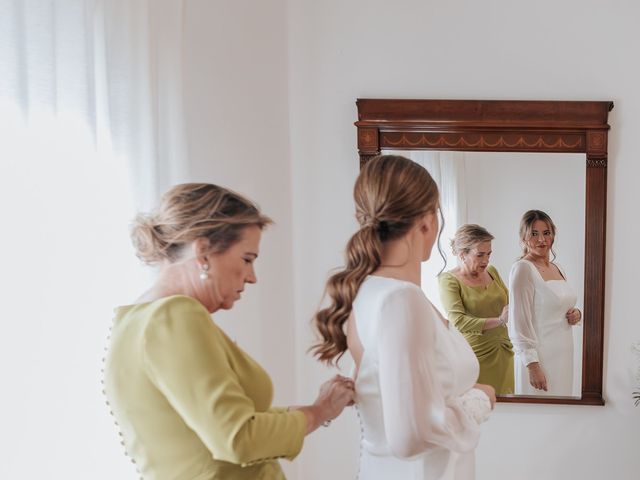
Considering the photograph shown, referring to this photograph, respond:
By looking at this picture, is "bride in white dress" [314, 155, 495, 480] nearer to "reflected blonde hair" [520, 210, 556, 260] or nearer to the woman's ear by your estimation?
the woman's ear

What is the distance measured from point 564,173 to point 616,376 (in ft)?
2.88

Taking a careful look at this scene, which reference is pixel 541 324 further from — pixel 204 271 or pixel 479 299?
pixel 204 271

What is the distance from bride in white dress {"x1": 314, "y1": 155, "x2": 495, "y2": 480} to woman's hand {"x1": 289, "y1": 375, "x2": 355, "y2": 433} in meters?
0.03

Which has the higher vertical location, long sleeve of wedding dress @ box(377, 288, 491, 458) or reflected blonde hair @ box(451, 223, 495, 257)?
reflected blonde hair @ box(451, 223, 495, 257)

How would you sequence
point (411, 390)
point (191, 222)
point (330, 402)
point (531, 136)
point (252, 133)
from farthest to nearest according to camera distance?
point (531, 136), point (252, 133), point (330, 402), point (411, 390), point (191, 222)

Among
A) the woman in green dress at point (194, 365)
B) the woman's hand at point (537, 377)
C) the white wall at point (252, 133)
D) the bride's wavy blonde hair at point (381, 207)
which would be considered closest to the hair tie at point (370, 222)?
the bride's wavy blonde hair at point (381, 207)

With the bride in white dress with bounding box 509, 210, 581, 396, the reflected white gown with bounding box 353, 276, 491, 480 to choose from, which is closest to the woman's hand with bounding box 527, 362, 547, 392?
the bride in white dress with bounding box 509, 210, 581, 396

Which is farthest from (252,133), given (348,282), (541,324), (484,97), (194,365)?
(194,365)

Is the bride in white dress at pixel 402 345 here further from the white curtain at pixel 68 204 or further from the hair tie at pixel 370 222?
the white curtain at pixel 68 204

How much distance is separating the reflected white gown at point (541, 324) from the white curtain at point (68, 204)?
5.42 feet

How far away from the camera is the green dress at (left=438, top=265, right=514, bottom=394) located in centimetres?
296

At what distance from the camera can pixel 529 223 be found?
2939mm

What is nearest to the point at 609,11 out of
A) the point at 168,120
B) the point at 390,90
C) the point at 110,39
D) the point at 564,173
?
the point at 564,173

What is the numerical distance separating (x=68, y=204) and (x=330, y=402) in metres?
0.74
